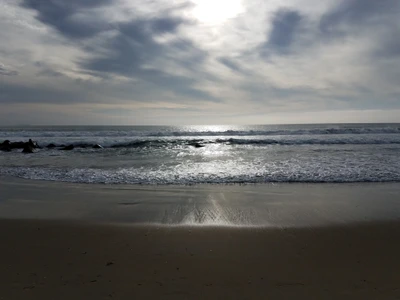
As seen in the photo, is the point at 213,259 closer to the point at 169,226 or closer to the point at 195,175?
the point at 169,226

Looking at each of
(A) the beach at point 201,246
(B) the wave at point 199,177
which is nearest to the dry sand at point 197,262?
(A) the beach at point 201,246

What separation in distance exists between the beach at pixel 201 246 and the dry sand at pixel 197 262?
15mm

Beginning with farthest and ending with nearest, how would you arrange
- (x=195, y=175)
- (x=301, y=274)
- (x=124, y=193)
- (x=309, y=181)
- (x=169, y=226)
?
(x=195, y=175)
(x=309, y=181)
(x=124, y=193)
(x=169, y=226)
(x=301, y=274)

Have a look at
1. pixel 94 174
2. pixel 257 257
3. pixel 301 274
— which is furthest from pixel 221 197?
pixel 94 174

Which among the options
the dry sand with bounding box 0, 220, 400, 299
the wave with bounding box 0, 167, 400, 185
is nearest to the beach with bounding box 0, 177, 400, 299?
the dry sand with bounding box 0, 220, 400, 299

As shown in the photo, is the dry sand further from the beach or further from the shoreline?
the shoreline

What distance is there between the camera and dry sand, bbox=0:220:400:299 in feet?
9.57

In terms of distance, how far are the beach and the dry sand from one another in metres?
0.01

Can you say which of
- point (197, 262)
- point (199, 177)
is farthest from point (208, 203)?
point (199, 177)

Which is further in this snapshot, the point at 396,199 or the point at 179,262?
the point at 396,199

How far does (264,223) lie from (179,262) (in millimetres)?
1949

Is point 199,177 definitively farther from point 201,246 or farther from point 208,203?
point 201,246

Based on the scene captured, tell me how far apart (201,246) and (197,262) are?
0.46m

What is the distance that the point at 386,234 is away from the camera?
175 inches
